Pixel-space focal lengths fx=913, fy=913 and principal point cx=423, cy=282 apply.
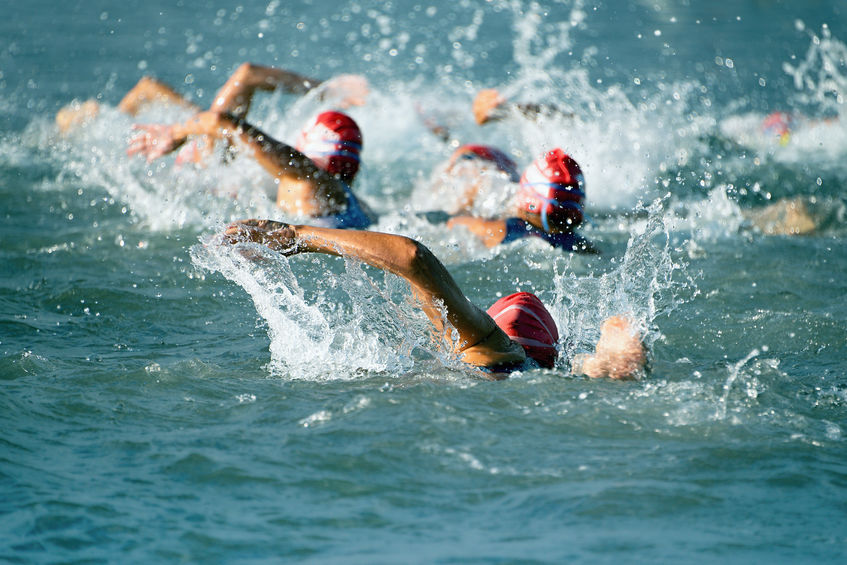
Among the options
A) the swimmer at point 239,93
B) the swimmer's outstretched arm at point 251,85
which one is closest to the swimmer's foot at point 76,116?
the swimmer at point 239,93

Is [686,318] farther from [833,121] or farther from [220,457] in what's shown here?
[833,121]

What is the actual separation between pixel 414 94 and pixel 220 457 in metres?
9.72

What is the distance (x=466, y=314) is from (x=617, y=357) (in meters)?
0.76

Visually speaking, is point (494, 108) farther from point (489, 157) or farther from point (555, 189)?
point (555, 189)

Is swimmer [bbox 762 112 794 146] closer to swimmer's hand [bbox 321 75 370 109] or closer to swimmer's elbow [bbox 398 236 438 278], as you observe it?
swimmer's hand [bbox 321 75 370 109]

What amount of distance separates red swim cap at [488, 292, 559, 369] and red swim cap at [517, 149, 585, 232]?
1.85 meters

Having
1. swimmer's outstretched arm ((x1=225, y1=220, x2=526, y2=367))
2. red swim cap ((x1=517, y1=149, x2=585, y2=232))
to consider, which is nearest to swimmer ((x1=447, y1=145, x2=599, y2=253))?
red swim cap ((x1=517, y1=149, x2=585, y2=232))

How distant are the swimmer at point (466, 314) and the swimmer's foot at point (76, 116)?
22.9ft

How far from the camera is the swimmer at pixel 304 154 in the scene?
611cm

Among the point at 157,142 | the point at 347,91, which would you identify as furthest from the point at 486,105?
the point at 157,142

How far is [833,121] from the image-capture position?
11.8 meters

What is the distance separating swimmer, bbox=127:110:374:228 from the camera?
6113 millimetres

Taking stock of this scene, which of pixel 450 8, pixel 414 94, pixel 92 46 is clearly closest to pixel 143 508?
→ pixel 414 94

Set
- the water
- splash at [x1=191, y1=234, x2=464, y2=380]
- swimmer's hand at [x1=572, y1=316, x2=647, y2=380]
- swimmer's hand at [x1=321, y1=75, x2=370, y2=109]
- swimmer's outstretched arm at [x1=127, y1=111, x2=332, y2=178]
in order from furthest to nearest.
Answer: swimmer's hand at [x1=321, y1=75, x2=370, y2=109], swimmer's outstretched arm at [x1=127, y1=111, x2=332, y2=178], splash at [x1=191, y1=234, x2=464, y2=380], swimmer's hand at [x1=572, y1=316, x2=647, y2=380], the water
